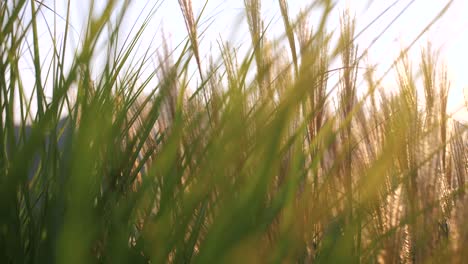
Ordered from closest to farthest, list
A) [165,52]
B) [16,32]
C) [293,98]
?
[293,98] < [16,32] < [165,52]

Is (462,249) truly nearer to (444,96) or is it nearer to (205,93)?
(205,93)

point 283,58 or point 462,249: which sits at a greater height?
point 283,58

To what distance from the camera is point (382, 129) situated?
3.54 ft

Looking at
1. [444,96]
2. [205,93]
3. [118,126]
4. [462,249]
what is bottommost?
[462,249]

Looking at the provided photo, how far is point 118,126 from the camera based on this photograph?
74 centimetres

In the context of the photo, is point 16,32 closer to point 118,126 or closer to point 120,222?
point 118,126

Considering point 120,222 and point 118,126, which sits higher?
point 118,126

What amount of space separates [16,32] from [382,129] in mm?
605

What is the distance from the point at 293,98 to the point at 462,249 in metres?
0.29

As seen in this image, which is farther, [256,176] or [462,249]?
[462,249]

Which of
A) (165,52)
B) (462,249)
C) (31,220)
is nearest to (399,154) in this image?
(462,249)

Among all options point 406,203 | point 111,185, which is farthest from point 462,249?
point 111,185

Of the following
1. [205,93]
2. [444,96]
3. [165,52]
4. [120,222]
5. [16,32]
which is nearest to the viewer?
[120,222]

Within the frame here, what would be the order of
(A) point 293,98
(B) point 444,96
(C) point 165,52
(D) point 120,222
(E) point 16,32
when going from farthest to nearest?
(B) point 444,96 < (C) point 165,52 < (E) point 16,32 < (D) point 120,222 < (A) point 293,98
